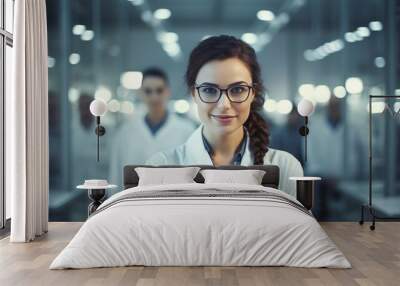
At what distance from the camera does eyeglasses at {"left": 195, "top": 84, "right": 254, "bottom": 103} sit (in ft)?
25.0

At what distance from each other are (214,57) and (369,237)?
9.67 feet

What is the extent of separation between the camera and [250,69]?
7.67 metres

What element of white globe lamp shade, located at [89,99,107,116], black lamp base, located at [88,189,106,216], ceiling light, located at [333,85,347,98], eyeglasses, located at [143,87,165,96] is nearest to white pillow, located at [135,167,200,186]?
black lamp base, located at [88,189,106,216]

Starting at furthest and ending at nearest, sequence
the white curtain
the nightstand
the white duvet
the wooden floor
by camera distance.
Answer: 1. the nightstand
2. the white curtain
3. the white duvet
4. the wooden floor

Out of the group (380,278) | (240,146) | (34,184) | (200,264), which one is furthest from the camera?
(240,146)

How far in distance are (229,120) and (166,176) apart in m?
1.19

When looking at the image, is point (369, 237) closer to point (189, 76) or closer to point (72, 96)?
point (189, 76)

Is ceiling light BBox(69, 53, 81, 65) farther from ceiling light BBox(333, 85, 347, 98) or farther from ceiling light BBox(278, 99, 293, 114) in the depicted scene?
ceiling light BBox(333, 85, 347, 98)

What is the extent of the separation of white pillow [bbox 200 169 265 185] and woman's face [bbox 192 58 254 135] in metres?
0.75

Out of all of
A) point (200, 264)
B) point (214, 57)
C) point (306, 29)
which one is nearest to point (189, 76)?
point (214, 57)

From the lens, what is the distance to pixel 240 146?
7.66 metres

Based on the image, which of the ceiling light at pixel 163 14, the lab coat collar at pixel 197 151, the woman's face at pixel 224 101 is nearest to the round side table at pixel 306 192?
the lab coat collar at pixel 197 151

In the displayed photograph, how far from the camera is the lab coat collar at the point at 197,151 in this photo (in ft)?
25.1

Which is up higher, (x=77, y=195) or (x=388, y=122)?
(x=388, y=122)
